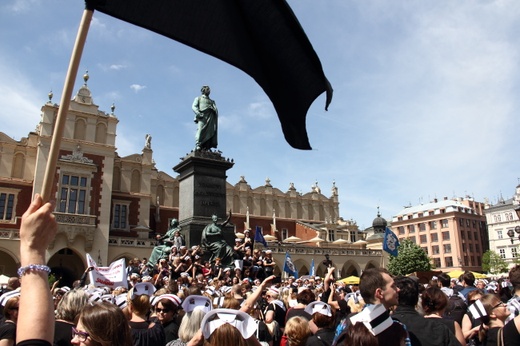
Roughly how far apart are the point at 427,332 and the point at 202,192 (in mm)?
11610

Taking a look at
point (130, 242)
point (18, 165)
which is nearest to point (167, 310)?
point (130, 242)

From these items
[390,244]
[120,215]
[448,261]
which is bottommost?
[390,244]

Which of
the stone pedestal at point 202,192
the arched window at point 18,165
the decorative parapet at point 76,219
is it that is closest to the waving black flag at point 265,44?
the stone pedestal at point 202,192

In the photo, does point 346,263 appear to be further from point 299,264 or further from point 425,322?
→ point 425,322

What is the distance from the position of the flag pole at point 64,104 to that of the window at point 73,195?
34797 millimetres

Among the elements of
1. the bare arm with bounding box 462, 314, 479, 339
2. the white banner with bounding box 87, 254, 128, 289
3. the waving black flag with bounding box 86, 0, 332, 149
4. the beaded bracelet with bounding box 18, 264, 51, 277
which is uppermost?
the waving black flag with bounding box 86, 0, 332, 149

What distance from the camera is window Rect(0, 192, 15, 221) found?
110ft

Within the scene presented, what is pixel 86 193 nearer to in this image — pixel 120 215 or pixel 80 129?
pixel 120 215

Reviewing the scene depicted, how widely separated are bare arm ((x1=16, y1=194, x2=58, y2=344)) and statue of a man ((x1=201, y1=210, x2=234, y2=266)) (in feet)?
39.0

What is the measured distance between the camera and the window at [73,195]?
3431 centimetres

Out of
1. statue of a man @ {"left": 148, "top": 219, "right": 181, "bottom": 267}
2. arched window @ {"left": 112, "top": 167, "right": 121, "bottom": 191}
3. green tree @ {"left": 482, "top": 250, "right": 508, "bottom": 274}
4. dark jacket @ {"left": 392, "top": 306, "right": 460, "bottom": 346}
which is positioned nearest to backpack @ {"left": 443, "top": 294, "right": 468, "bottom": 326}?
dark jacket @ {"left": 392, "top": 306, "right": 460, "bottom": 346}

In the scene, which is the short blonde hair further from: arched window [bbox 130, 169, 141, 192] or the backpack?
arched window [bbox 130, 169, 141, 192]

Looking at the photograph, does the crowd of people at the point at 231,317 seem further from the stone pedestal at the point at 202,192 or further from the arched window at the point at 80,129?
the arched window at the point at 80,129

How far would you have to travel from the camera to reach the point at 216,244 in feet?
45.3
